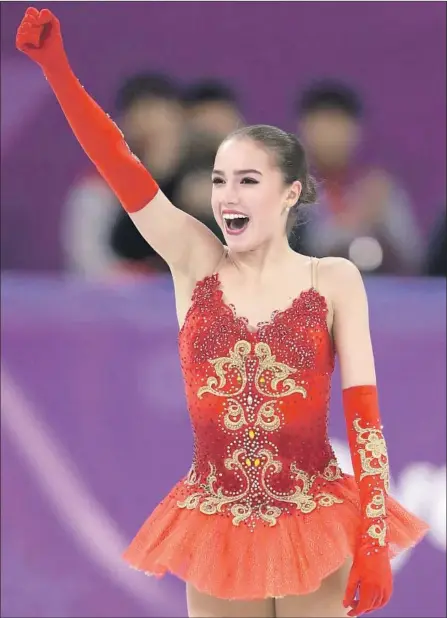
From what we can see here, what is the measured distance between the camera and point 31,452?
10.6 feet

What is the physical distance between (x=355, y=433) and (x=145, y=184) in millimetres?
652

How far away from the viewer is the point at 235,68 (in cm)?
462

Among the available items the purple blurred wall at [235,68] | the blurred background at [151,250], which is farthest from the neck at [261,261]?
the purple blurred wall at [235,68]

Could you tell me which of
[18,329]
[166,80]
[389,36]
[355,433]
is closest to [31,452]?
[18,329]

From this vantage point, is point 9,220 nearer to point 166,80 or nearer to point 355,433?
point 166,80

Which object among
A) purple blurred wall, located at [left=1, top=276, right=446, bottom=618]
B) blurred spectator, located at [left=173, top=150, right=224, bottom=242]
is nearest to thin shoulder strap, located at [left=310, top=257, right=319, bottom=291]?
purple blurred wall, located at [left=1, top=276, right=446, bottom=618]

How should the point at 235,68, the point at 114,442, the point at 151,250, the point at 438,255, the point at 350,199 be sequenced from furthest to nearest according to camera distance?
the point at 235,68
the point at 350,199
the point at 438,255
the point at 151,250
the point at 114,442

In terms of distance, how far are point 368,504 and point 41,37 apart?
111 cm

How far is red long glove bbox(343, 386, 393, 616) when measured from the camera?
2.00 m

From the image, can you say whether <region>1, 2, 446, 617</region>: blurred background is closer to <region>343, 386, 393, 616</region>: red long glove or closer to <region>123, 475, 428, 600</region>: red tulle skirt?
<region>343, 386, 393, 616</region>: red long glove

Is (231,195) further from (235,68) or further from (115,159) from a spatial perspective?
(235,68)

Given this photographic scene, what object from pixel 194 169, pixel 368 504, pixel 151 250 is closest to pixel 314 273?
pixel 368 504

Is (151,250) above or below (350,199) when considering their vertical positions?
below

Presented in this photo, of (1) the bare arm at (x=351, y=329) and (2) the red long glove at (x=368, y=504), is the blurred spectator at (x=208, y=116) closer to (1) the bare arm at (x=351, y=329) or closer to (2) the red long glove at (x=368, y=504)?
(1) the bare arm at (x=351, y=329)
